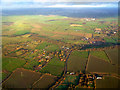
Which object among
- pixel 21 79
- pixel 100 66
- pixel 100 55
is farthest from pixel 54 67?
pixel 100 55

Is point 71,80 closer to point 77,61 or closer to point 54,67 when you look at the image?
point 54,67

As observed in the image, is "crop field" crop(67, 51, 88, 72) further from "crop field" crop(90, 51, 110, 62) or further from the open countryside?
"crop field" crop(90, 51, 110, 62)

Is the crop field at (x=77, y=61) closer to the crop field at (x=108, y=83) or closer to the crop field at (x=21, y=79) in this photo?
the crop field at (x=108, y=83)

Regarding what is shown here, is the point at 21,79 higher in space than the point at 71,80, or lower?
lower

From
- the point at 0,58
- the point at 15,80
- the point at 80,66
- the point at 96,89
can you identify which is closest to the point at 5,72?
the point at 15,80

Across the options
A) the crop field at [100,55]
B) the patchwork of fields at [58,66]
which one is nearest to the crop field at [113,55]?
the patchwork of fields at [58,66]

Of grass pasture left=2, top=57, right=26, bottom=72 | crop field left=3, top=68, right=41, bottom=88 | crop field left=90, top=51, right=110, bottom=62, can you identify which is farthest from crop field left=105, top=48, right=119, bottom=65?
grass pasture left=2, top=57, right=26, bottom=72
